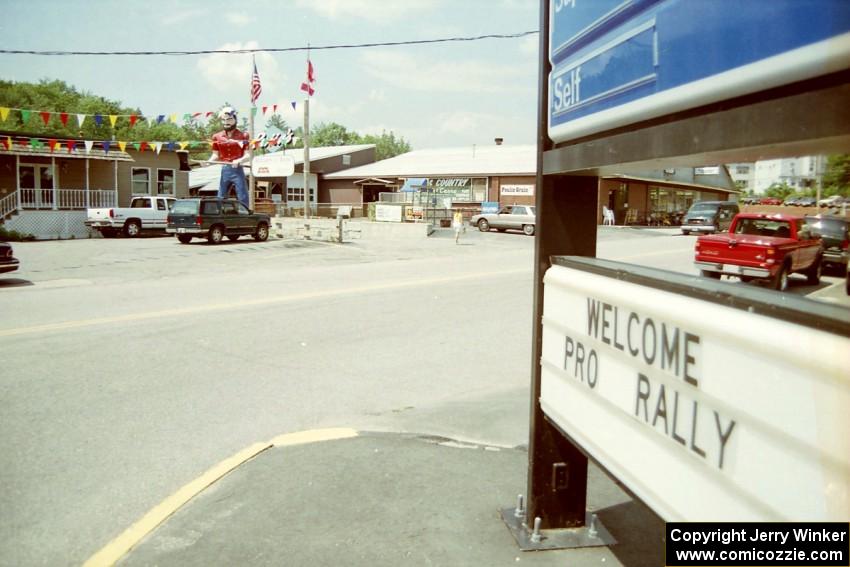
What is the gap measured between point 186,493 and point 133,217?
30.2m

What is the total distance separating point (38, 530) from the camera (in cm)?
361

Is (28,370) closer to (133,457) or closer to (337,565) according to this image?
(133,457)

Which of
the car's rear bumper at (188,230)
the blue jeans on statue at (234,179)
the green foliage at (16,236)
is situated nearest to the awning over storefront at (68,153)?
the green foliage at (16,236)

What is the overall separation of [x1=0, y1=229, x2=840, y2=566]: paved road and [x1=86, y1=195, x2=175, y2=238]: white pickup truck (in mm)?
16773

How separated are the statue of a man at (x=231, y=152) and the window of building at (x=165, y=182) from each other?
2.88 m

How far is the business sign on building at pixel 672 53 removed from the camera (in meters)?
1.42

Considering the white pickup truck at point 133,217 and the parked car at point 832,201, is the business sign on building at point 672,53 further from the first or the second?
the white pickup truck at point 133,217

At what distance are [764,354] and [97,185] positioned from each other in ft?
125

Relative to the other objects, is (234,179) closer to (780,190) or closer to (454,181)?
(454,181)

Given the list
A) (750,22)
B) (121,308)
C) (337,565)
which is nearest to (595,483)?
(337,565)

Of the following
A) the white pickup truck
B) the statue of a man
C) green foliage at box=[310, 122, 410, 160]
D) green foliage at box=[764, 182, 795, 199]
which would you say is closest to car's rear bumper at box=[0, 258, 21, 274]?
green foliage at box=[764, 182, 795, 199]

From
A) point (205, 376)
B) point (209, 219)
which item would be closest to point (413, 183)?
point (209, 219)

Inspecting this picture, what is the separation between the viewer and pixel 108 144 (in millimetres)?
32781

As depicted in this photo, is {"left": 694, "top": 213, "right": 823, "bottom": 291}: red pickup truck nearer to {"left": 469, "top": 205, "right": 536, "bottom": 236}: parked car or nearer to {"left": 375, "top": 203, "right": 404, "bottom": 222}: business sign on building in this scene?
{"left": 469, "top": 205, "right": 536, "bottom": 236}: parked car
